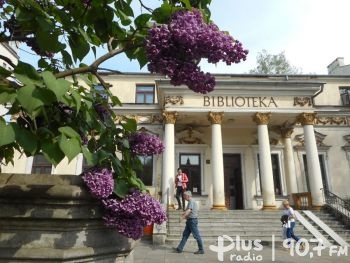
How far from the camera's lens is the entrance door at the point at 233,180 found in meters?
21.7

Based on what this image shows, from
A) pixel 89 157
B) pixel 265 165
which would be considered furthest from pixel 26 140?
pixel 265 165

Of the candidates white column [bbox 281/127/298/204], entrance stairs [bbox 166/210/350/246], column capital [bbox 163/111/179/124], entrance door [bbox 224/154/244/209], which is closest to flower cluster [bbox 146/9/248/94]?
entrance stairs [bbox 166/210/350/246]

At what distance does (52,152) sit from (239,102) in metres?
18.5

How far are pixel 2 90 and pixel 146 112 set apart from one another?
827 inches

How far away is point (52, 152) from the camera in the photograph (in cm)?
149

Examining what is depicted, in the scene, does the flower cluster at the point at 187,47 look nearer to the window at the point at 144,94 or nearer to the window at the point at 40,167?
the window at the point at 40,167

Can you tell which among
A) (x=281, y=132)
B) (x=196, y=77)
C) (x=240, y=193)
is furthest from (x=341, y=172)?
(x=196, y=77)

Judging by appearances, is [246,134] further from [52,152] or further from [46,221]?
[52,152]

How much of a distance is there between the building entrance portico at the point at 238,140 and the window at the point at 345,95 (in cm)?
577

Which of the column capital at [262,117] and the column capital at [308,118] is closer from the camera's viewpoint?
the column capital at [262,117]

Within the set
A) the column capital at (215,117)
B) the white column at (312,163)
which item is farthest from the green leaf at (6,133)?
the white column at (312,163)

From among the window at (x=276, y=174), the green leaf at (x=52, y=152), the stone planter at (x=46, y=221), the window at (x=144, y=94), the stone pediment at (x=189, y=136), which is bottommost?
the stone planter at (x=46, y=221)

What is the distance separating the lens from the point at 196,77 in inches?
74.5

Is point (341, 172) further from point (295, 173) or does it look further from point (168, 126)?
point (168, 126)
